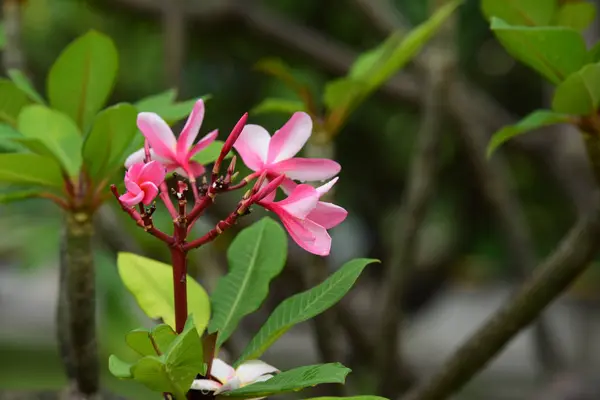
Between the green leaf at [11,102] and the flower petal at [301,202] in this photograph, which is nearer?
the flower petal at [301,202]

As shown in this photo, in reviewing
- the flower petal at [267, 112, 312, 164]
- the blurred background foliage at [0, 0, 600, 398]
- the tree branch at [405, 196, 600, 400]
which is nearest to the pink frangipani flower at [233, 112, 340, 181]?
the flower petal at [267, 112, 312, 164]

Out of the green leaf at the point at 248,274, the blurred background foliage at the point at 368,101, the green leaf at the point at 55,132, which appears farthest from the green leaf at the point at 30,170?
the blurred background foliage at the point at 368,101

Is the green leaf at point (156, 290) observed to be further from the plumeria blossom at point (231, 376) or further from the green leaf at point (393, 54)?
the green leaf at point (393, 54)

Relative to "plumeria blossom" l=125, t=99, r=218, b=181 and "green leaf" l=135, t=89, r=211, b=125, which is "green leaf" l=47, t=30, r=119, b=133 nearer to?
"green leaf" l=135, t=89, r=211, b=125

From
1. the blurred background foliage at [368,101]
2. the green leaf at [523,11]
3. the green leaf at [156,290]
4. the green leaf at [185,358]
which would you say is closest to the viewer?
the green leaf at [185,358]

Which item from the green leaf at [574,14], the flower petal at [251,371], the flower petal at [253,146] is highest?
the green leaf at [574,14]

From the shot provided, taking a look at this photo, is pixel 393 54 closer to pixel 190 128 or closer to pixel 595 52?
pixel 595 52
